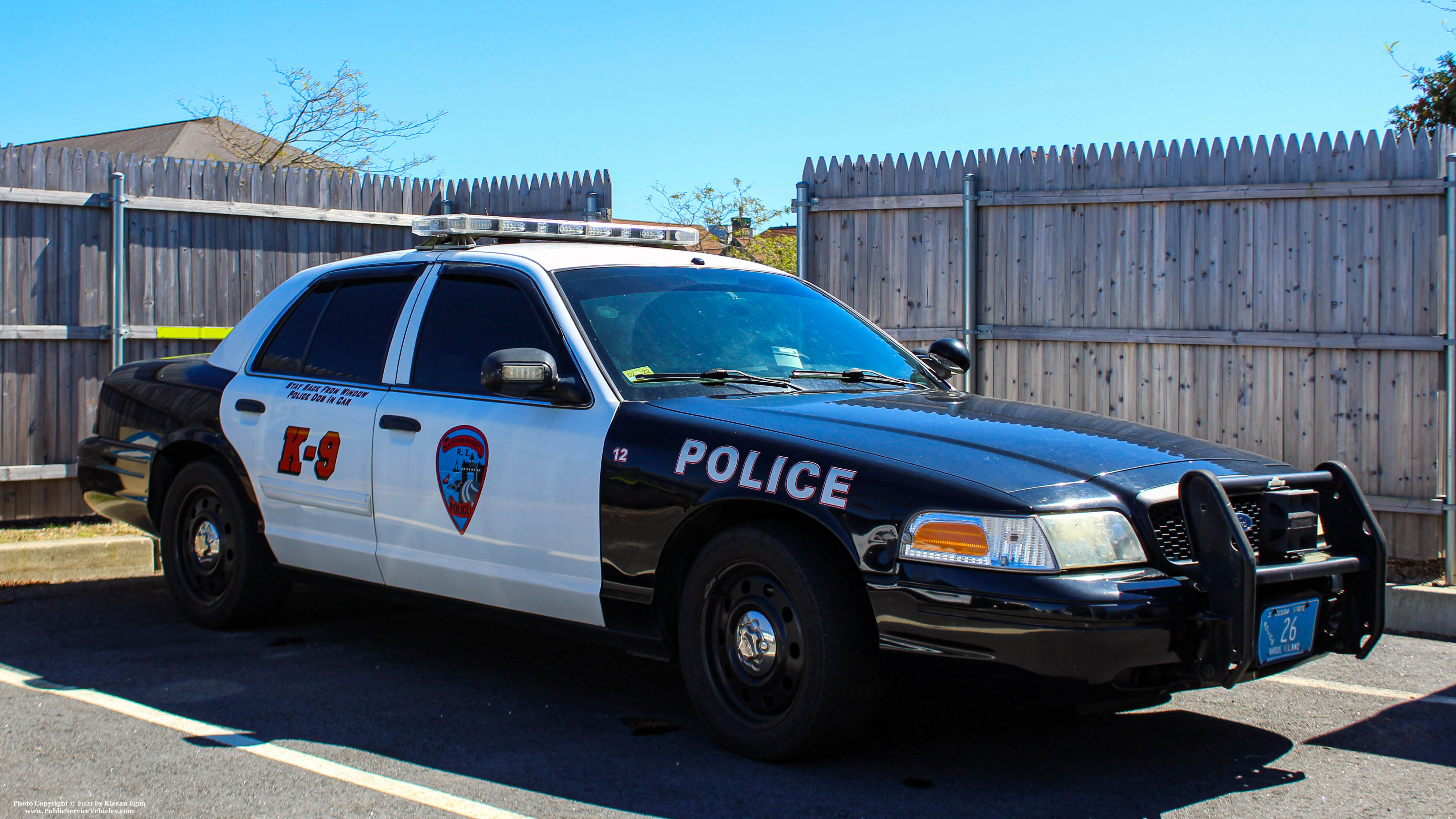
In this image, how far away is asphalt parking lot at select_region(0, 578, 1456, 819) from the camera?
3.72 m

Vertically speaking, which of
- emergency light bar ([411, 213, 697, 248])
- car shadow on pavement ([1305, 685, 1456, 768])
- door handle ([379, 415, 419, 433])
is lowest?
car shadow on pavement ([1305, 685, 1456, 768])

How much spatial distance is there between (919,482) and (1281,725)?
1954 millimetres

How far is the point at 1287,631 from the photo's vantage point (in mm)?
3764

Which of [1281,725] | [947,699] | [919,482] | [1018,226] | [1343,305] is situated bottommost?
[1281,725]

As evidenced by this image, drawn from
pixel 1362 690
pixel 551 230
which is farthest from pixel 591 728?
pixel 1362 690

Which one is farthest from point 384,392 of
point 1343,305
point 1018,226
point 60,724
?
point 1343,305

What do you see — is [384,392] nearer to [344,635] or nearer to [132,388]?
[344,635]

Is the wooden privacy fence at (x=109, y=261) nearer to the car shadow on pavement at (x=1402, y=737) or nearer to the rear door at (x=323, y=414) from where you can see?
the rear door at (x=323, y=414)

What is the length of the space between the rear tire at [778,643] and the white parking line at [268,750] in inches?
31.4

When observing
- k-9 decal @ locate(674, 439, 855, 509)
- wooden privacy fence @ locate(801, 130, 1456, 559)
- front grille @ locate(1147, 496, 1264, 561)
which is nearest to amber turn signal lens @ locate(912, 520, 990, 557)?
k-9 decal @ locate(674, 439, 855, 509)

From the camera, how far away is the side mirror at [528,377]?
4.39m

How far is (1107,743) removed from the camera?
435cm

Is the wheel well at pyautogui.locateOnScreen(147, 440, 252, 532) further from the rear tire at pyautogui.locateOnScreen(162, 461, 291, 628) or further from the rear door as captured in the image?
the rear door

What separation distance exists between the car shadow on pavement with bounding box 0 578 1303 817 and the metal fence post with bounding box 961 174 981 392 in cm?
431
